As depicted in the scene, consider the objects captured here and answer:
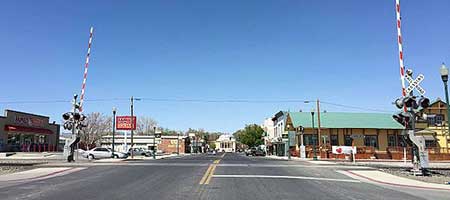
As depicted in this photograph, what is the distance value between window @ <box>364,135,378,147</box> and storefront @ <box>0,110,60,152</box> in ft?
167

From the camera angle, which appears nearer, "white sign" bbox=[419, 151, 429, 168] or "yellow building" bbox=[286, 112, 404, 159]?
"white sign" bbox=[419, 151, 429, 168]

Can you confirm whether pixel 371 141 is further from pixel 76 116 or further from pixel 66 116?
pixel 66 116

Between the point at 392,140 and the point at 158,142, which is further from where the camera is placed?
the point at 158,142

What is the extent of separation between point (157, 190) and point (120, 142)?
97914 mm

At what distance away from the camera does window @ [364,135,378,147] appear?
59844 mm

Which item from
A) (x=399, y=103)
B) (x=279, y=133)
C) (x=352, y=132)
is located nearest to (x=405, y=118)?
(x=399, y=103)

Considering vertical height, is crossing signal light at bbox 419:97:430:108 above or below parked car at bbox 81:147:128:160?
above

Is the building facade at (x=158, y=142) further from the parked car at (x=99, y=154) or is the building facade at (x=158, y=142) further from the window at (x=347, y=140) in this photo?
the parked car at (x=99, y=154)

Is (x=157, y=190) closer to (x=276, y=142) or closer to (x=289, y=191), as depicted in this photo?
(x=289, y=191)

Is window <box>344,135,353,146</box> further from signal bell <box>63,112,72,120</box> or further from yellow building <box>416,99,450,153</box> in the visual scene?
signal bell <box>63,112,72,120</box>

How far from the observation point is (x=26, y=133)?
63.8m

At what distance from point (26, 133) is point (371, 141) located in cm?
5249

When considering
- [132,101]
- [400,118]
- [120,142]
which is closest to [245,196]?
[400,118]

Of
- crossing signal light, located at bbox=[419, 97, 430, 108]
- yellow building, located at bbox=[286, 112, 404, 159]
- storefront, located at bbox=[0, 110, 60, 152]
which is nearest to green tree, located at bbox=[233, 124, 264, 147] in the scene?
yellow building, located at bbox=[286, 112, 404, 159]
